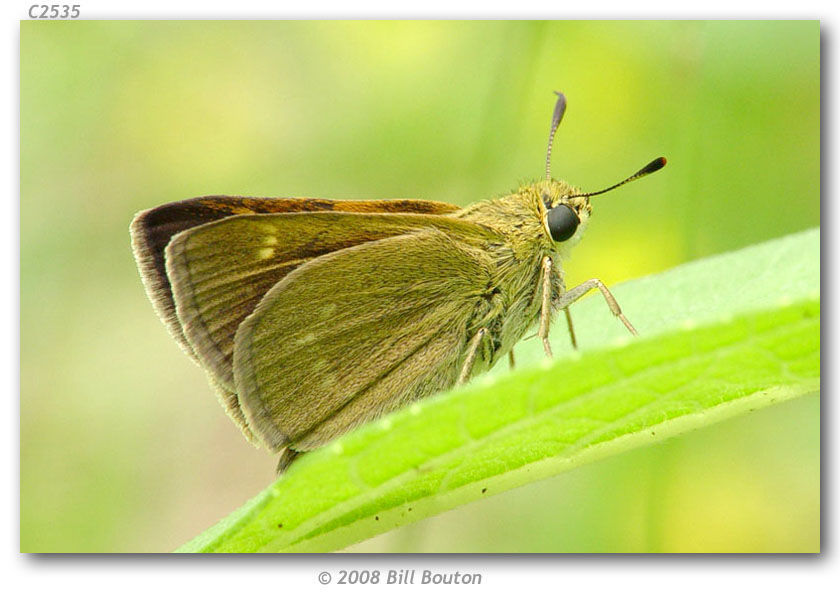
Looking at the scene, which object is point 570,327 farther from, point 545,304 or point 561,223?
point 561,223

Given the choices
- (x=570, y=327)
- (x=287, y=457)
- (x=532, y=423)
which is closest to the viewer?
(x=532, y=423)

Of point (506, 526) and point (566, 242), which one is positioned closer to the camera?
point (566, 242)

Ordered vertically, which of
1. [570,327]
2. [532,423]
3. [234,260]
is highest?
[234,260]

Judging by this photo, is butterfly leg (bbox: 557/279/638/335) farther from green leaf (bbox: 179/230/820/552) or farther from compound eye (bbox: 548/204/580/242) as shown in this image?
green leaf (bbox: 179/230/820/552)

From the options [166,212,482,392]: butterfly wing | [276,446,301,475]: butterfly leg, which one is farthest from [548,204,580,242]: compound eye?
[276,446,301,475]: butterfly leg

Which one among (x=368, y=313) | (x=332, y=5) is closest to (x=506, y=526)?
(x=368, y=313)

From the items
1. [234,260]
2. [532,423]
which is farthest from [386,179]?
[532,423]

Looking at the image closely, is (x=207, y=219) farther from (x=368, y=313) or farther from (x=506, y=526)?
(x=506, y=526)
